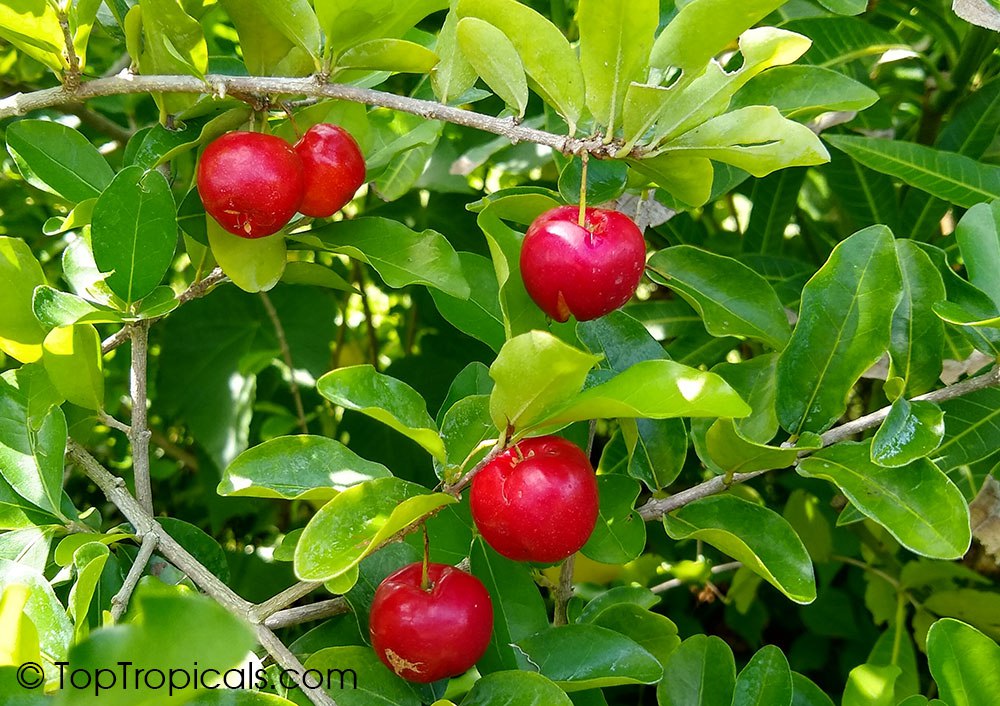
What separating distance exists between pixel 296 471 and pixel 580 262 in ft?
0.87

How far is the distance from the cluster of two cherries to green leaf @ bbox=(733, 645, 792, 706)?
26 cm

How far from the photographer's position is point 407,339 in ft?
6.48

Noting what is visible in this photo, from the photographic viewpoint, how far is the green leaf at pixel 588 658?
764 mm

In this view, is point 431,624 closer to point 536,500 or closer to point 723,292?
point 536,500

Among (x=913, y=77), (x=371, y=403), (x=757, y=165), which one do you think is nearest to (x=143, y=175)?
(x=371, y=403)

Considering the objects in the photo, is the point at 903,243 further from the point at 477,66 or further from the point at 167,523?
the point at 167,523

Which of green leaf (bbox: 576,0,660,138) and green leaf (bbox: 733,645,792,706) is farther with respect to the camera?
green leaf (bbox: 733,645,792,706)

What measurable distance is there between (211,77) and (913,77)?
1438 mm

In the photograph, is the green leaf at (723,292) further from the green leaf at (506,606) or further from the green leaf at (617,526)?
the green leaf at (506,606)

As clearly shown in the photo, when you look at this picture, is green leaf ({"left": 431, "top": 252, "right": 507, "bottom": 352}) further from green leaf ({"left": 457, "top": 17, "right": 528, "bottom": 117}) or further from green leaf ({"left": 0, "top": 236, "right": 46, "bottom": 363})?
green leaf ({"left": 0, "top": 236, "right": 46, "bottom": 363})

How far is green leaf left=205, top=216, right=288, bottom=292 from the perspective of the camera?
83cm

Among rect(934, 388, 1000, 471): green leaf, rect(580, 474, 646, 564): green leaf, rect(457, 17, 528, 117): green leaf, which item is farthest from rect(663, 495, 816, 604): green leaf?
rect(457, 17, 528, 117): green leaf

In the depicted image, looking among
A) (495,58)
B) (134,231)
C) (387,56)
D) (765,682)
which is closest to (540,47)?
(495,58)

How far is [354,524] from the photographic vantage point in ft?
2.20
